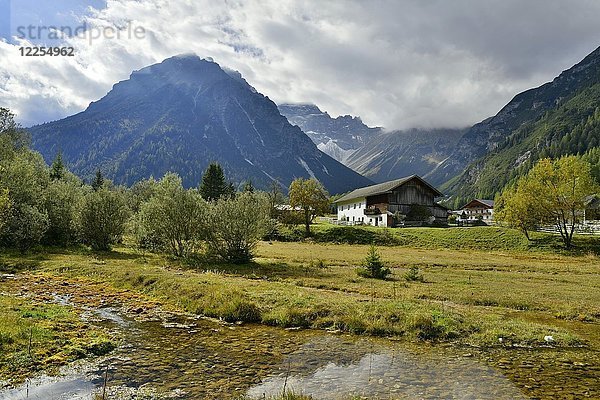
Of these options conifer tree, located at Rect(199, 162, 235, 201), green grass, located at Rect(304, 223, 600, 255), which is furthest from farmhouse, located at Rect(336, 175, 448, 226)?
conifer tree, located at Rect(199, 162, 235, 201)

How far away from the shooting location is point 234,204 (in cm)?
4272

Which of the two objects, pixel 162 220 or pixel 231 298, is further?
pixel 162 220

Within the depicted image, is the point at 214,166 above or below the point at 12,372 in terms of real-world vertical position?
above

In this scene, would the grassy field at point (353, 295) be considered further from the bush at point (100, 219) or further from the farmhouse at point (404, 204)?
the farmhouse at point (404, 204)

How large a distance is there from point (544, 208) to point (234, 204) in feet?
177

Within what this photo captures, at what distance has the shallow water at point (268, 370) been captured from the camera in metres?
12.4

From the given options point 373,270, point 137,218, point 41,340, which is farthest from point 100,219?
point 41,340

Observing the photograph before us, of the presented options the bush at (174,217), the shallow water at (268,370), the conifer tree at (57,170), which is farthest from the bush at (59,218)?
the conifer tree at (57,170)

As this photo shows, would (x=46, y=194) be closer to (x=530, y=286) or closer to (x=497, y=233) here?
(x=530, y=286)

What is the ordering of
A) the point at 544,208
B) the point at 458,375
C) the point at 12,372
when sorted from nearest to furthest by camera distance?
the point at 12,372, the point at 458,375, the point at 544,208

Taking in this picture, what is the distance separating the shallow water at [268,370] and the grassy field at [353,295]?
2.55m

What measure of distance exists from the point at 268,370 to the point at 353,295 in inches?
530

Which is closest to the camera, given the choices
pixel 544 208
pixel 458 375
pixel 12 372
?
pixel 12 372

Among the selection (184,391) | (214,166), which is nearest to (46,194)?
(184,391)
